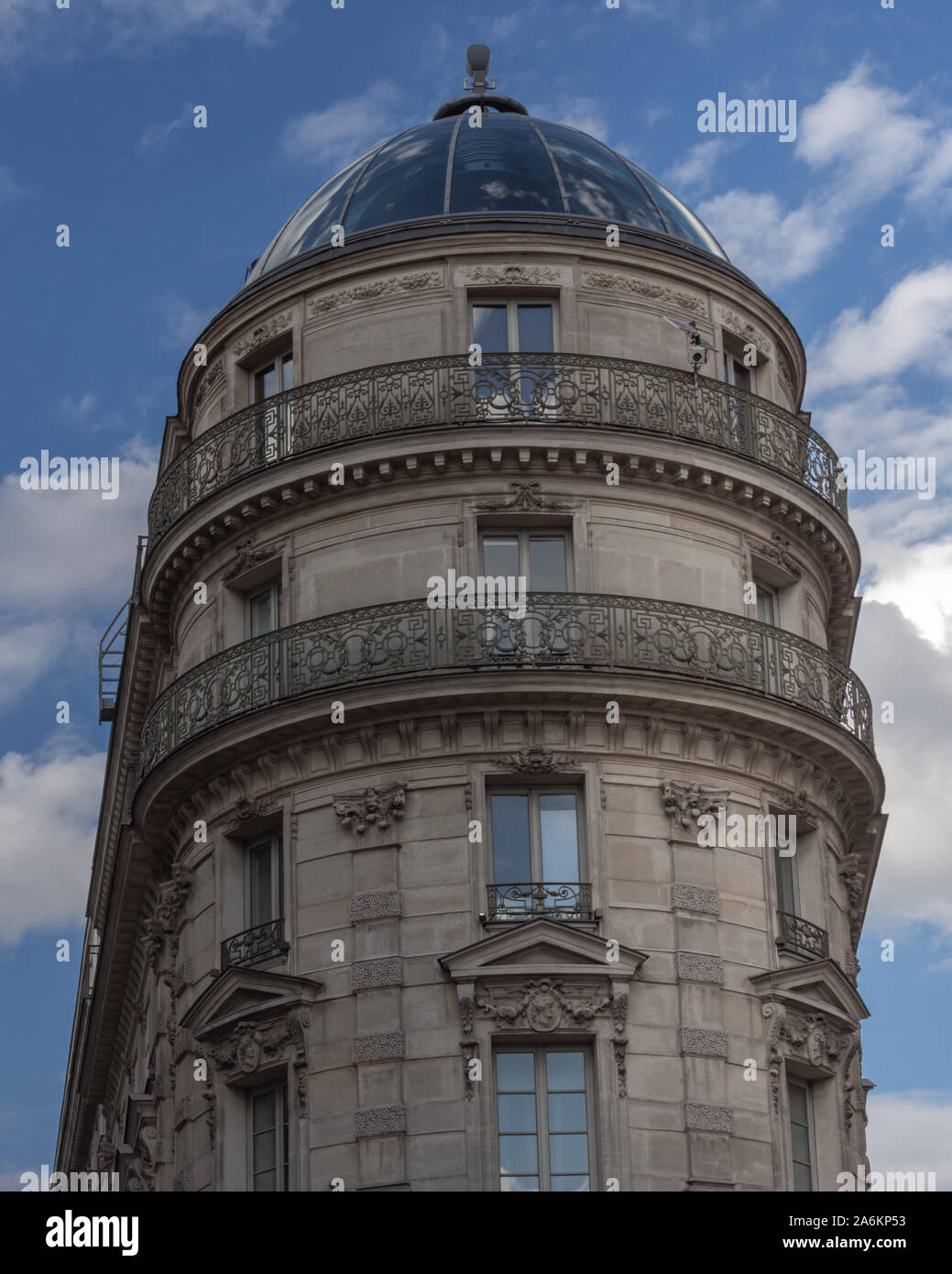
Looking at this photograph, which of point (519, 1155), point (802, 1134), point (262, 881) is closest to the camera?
point (519, 1155)

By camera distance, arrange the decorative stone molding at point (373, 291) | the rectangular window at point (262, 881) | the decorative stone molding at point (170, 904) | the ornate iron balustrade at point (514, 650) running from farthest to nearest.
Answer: the decorative stone molding at point (373, 291) → the decorative stone molding at point (170, 904) → the rectangular window at point (262, 881) → the ornate iron balustrade at point (514, 650)

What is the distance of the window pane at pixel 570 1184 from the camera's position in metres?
25.8

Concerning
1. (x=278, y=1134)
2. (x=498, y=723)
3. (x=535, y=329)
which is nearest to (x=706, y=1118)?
(x=278, y=1134)

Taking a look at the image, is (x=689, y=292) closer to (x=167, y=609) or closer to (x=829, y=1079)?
(x=167, y=609)

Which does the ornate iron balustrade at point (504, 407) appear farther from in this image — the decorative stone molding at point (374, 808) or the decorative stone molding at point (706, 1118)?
the decorative stone molding at point (706, 1118)

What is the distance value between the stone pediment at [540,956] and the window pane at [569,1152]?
175cm

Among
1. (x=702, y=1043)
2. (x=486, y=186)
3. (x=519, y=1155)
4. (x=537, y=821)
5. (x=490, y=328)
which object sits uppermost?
(x=486, y=186)

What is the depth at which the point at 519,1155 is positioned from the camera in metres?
25.9

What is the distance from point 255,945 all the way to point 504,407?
7.22 metres

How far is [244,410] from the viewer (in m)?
31.1

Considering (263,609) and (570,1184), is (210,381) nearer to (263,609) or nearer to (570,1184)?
(263,609)

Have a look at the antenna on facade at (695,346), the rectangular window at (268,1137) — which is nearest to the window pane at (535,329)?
the antenna on facade at (695,346)

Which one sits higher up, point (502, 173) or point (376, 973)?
point (502, 173)

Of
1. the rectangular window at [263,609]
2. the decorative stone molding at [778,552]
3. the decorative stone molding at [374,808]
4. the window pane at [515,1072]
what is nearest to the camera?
the window pane at [515,1072]
